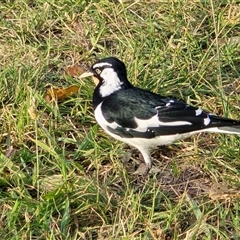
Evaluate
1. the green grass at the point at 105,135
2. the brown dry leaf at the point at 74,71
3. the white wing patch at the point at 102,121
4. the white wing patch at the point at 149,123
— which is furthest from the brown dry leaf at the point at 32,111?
the brown dry leaf at the point at 74,71

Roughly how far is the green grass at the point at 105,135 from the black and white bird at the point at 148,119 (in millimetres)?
172

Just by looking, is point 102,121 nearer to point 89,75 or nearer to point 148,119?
point 148,119

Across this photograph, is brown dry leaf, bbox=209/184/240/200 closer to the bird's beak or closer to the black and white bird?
the black and white bird

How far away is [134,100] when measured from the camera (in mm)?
3652

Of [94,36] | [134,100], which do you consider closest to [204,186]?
[134,100]

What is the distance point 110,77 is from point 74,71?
28.3 inches

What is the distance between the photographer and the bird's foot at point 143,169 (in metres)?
3.72

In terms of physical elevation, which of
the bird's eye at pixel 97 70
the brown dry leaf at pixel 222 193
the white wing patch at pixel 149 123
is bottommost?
the brown dry leaf at pixel 222 193

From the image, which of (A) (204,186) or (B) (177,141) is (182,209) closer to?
(A) (204,186)

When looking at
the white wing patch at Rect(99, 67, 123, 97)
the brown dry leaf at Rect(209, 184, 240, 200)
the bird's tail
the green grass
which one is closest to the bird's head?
the white wing patch at Rect(99, 67, 123, 97)

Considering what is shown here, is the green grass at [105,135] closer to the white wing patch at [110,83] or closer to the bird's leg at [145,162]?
the bird's leg at [145,162]

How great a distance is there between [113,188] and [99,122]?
341mm

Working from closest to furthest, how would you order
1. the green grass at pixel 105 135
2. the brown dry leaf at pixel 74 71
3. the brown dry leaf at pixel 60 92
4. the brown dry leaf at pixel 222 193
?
1. the green grass at pixel 105 135
2. the brown dry leaf at pixel 222 193
3. the brown dry leaf at pixel 60 92
4. the brown dry leaf at pixel 74 71

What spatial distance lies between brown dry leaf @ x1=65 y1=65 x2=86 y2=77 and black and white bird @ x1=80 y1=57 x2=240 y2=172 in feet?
2.35
